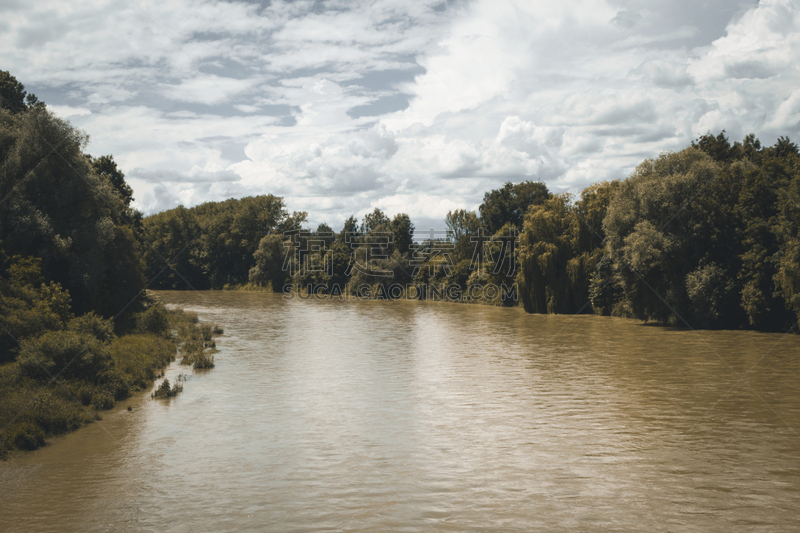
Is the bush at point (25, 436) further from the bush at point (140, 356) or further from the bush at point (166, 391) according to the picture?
the bush at point (140, 356)

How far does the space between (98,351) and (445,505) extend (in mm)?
14805

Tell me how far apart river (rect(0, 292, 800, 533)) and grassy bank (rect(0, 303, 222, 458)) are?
0.62 m

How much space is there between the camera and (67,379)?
19.1 meters

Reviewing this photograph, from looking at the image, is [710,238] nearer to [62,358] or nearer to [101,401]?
[101,401]

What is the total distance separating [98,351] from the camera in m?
20.3

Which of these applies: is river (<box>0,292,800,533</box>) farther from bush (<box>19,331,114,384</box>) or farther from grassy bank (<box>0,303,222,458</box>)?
bush (<box>19,331,114,384</box>)

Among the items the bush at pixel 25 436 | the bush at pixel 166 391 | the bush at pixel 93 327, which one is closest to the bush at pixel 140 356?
the bush at pixel 93 327

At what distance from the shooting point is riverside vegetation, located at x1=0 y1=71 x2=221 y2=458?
17734 millimetres

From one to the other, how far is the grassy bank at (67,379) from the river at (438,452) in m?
0.62

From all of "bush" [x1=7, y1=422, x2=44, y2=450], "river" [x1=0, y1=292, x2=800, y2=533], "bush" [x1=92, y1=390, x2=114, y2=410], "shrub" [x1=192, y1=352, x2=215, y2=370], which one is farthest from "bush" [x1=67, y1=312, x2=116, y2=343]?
"bush" [x1=7, y1=422, x2=44, y2=450]

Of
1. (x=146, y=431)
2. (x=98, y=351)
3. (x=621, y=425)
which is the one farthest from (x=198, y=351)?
(x=621, y=425)

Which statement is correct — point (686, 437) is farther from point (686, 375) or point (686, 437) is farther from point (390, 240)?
point (390, 240)

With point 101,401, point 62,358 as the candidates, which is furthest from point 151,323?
point 101,401

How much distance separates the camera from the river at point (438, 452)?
11.1m
